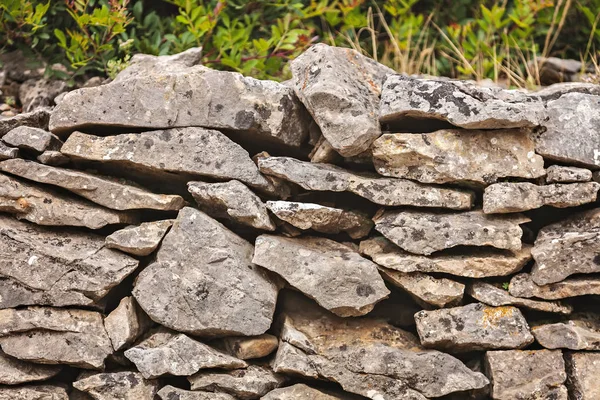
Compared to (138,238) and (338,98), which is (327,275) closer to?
(338,98)

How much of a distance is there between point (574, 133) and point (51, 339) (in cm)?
389

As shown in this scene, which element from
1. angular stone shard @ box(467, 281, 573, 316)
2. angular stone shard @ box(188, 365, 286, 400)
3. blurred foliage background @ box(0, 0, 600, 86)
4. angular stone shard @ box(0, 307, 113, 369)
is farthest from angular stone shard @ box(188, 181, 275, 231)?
blurred foliage background @ box(0, 0, 600, 86)

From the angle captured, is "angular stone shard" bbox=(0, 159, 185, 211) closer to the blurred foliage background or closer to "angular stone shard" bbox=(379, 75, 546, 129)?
the blurred foliage background

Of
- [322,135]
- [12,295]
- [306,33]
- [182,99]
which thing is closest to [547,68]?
[306,33]

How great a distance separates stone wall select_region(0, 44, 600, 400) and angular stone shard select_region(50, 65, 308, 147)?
15mm

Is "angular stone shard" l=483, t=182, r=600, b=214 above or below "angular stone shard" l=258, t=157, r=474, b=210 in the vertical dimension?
above

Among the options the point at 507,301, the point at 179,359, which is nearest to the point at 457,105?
the point at 507,301

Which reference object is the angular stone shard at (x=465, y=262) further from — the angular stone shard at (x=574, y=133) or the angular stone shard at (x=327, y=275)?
the angular stone shard at (x=574, y=133)

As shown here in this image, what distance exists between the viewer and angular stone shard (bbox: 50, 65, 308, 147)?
4551 millimetres

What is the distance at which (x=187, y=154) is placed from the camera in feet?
14.7

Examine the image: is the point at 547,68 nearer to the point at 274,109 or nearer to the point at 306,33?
the point at 306,33

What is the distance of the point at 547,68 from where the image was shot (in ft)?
22.1

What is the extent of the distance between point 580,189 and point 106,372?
3.48 m

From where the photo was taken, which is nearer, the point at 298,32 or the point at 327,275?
the point at 327,275
